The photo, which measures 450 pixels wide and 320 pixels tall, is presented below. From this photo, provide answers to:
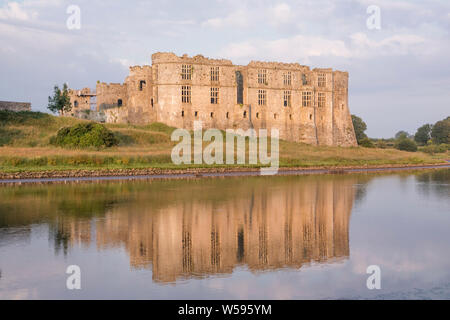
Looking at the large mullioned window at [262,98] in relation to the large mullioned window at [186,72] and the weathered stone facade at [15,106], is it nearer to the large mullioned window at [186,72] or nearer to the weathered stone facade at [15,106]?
the large mullioned window at [186,72]

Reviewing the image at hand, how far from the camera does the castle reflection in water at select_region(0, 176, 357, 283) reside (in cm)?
1154

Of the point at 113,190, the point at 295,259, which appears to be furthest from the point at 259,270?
the point at 113,190

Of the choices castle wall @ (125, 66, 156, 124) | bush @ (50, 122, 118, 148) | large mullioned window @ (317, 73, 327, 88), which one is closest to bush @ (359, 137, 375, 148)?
large mullioned window @ (317, 73, 327, 88)

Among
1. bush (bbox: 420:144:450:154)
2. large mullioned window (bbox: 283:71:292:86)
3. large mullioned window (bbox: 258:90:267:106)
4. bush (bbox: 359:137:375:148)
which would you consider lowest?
bush (bbox: 420:144:450:154)

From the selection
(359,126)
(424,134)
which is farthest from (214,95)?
(424,134)

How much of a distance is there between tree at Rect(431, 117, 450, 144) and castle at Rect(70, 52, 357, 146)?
44909 millimetres

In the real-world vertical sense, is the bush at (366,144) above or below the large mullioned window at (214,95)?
below

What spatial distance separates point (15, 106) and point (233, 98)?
26.0 meters

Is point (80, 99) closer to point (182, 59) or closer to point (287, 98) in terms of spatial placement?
point (182, 59)

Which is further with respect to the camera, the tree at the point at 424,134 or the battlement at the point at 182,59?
the tree at the point at 424,134

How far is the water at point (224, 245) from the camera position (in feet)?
31.3

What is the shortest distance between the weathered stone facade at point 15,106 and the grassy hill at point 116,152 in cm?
342

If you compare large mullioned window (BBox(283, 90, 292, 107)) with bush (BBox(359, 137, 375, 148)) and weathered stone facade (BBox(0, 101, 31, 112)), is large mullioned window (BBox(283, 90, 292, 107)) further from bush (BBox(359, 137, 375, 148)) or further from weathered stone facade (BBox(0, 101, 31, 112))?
weathered stone facade (BBox(0, 101, 31, 112))

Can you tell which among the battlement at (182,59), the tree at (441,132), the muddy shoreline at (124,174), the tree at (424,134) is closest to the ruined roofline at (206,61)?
the battlement at (182,59)
